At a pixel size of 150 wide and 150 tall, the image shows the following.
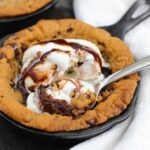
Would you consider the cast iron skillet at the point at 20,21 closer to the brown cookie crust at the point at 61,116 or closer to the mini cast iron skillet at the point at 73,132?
the brown cookie crust at the point at 61,116

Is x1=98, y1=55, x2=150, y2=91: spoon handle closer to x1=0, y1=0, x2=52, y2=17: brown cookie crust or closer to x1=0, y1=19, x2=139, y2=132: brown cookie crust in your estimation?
x1=0, y1=19, x2=139, y2=132: brown cookie crust

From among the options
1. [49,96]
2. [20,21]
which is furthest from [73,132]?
[20,21]

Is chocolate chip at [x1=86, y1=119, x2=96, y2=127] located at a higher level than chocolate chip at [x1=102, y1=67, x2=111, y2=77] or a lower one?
higher

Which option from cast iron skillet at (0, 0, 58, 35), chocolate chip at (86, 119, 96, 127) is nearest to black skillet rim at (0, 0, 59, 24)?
cast iron skillet at (0, 0, 58, 35)

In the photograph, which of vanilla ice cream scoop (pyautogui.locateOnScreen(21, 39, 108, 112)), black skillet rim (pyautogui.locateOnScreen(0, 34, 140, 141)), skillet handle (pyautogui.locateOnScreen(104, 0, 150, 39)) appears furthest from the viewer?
skillet handle (pyautogui.locateOnScreen(104, 0, 150, 39))

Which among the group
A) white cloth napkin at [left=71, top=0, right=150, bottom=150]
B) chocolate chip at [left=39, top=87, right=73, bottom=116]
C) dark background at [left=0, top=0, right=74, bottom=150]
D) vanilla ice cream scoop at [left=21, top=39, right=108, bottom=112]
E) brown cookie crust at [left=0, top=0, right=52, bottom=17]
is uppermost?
brown cookie crust at [left=0, top=0, right=52, bottom=17]

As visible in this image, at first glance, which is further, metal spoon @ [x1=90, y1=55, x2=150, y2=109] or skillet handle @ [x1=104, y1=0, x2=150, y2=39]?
skillet handle @ [x1=104, y1=0, x2=150, y2=39]

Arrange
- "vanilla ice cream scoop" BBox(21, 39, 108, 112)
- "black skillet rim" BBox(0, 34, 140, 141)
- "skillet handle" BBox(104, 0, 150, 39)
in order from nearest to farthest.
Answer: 1. "black skillet rim" BBox(0, 34, 140, 141)
2. "vanilla ice cream scoop" BBox(21, 39, 108, 112)
3. "skillet handle" BBox(104, 0, 150, 39)

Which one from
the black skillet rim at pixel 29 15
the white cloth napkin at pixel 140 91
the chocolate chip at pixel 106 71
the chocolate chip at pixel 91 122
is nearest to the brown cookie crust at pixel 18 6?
the black skillet rim at pixel 29 15
